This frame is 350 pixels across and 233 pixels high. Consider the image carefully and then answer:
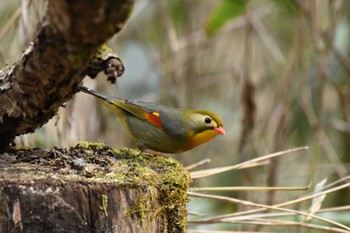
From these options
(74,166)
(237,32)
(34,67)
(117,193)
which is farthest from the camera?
(237,32)

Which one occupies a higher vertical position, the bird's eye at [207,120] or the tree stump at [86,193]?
the bird's eye at [207,120]

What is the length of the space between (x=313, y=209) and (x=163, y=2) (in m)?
2.62

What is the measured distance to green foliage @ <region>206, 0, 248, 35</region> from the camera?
160 inches

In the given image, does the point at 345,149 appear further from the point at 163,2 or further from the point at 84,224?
the point at 84,224

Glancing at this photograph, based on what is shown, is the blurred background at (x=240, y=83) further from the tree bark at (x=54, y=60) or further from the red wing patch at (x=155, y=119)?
the tree bark at (x=54, y=60)

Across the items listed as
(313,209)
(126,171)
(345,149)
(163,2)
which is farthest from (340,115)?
(126,171)

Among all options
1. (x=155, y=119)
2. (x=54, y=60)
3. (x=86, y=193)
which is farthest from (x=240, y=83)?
(x=54, y=60)

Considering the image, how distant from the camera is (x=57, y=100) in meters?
1.93

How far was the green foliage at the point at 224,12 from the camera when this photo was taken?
13.3ft

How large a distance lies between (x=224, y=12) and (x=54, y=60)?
2555mm

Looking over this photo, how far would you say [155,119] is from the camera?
3113 mm

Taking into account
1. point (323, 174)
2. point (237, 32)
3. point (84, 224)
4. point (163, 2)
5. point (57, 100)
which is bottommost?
point (84, 224)

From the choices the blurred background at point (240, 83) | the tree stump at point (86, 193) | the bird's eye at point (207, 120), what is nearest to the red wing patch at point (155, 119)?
the bird's eye at point (207, 120)

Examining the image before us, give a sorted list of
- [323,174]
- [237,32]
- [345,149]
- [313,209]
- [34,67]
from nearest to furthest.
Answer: [34,67] < [313,209] < [345,149] < [323,174] < [237,32]
